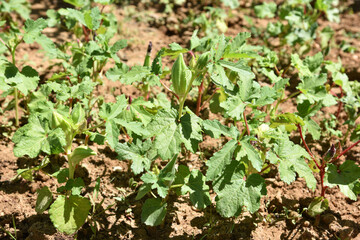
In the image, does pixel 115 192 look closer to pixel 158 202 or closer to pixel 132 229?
pixel 132 229

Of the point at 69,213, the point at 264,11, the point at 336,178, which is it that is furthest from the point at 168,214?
the point at 264,11

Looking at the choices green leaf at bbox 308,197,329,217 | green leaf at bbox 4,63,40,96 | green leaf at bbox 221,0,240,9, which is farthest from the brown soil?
green leaf at bbox 221,0,240,9

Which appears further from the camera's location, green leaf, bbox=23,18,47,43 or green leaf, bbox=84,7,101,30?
green leaf, bbox=84,7,101,30

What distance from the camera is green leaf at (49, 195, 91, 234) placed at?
7.66ft

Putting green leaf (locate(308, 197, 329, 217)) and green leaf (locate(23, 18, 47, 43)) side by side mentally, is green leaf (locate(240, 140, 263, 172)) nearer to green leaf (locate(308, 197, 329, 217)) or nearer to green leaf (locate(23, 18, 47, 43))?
green leaf (locate(308, 197, 329, 217))

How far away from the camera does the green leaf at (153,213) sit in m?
2.36

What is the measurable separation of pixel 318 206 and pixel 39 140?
78.4 inches

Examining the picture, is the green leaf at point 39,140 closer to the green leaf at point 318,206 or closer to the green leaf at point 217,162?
the green leaf at point 217,162

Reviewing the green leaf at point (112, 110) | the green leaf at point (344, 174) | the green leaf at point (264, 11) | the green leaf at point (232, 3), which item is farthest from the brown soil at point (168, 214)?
the green leaf at point (232, 3)

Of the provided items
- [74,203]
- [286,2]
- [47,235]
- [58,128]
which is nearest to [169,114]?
[58,128]

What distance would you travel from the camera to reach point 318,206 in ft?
8.71

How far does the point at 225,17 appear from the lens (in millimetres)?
4594

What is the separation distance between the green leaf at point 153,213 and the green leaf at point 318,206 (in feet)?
3.60

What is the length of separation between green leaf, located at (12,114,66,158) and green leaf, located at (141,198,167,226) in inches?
26.6
